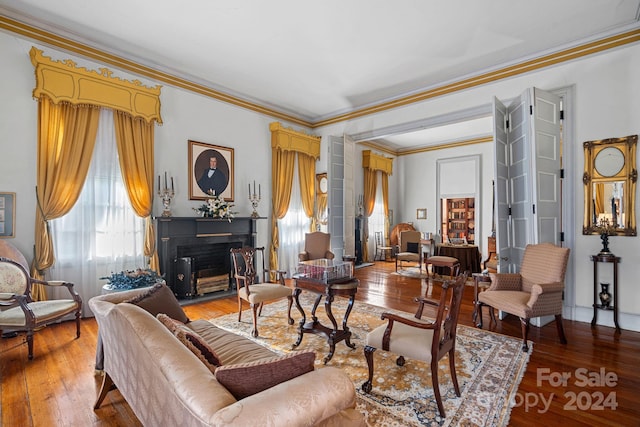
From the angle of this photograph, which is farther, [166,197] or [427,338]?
[166,197]

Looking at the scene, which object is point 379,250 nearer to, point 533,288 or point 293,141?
point 293,141

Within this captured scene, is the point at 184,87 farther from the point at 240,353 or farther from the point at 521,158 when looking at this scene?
the point at 521,158

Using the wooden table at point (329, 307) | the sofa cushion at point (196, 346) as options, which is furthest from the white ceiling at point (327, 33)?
the sofa cushion at point (196, 346)

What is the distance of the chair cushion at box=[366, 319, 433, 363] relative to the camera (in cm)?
214

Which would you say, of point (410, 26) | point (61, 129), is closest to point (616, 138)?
point (410, 26)

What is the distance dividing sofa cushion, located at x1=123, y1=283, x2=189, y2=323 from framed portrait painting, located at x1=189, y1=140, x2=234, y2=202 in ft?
9.55

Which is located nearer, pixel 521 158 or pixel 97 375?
pixel 97 375

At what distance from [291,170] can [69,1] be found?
4112mm

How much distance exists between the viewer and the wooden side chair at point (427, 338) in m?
2.08

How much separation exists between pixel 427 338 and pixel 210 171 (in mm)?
4398

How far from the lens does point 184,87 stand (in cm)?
501

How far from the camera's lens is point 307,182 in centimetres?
697

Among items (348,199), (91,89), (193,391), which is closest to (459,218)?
(348,199)

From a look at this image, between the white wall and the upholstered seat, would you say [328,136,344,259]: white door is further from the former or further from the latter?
the upholstered seat
